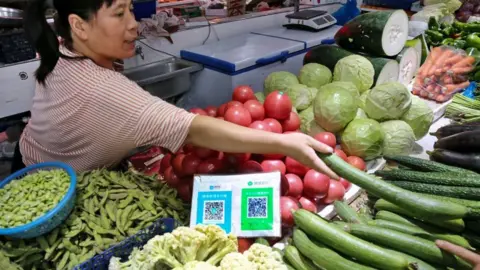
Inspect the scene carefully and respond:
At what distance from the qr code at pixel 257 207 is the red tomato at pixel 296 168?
1.26ft

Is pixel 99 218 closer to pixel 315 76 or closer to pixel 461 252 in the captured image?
pixel 461 252

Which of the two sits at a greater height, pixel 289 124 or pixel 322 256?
pixel 289 124

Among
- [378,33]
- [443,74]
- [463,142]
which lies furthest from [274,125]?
[443,74]

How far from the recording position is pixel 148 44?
12.8 feet

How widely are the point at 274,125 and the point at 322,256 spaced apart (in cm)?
82

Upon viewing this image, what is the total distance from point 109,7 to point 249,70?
202cm

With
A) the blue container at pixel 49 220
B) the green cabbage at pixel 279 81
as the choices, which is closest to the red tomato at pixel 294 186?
the blue container at pixel 49 220

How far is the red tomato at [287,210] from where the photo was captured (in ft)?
5.34

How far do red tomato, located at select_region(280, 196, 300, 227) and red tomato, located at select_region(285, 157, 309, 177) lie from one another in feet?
0.72

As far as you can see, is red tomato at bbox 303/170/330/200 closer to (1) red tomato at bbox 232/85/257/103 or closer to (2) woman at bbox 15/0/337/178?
(2) woman at bbox 15/0/337/178

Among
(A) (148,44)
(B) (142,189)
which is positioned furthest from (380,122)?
(A) (148,44)

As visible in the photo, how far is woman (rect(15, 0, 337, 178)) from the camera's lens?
1580mm

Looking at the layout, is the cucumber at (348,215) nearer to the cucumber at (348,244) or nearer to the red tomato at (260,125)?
the cucumber at (348,244)

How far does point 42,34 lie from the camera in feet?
5.64
